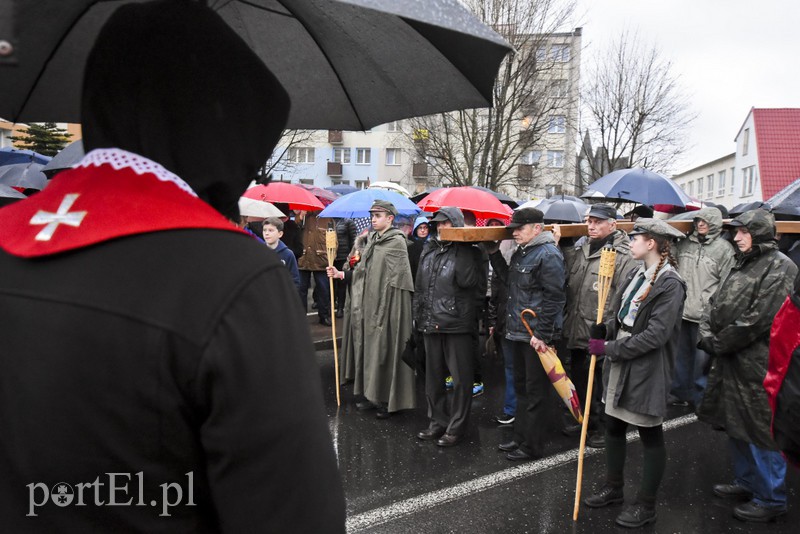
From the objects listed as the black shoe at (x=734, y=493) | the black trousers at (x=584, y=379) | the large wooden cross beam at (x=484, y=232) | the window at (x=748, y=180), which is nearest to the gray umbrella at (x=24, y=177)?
the large wooden cross beam at (x=484, y=232)

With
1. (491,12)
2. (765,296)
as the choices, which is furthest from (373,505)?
(491,12)

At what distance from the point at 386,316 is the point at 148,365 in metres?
6.02

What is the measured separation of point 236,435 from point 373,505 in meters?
3.93

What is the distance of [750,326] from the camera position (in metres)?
4.45

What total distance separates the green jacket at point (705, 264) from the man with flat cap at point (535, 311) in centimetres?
247

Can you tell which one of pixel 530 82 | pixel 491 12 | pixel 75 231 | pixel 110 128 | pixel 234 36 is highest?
pixel 491 12

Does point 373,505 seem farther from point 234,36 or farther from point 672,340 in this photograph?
point 234,36

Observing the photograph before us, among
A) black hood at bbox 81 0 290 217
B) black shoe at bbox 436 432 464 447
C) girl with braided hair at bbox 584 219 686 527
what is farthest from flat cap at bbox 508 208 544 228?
black hood at bbox 81 0 290 217

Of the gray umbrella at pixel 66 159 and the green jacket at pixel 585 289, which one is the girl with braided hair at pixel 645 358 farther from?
the gray umbrella at pixel 66 159

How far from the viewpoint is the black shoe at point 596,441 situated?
19.2 ft

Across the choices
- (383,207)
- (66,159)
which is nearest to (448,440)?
(383,207)

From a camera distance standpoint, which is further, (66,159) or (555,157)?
(555,157)

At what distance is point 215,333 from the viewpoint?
947 millimetres

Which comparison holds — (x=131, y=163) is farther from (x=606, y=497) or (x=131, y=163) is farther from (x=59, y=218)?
(x=606, y=497)
